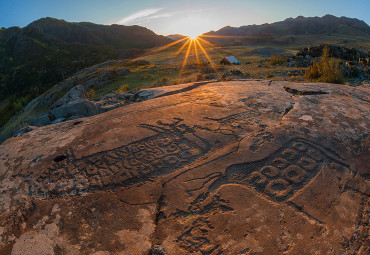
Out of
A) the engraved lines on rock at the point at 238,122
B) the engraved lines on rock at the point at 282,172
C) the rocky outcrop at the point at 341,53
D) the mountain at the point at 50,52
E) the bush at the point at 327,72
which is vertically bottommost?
the engraved lines on rock at the point at 282,172

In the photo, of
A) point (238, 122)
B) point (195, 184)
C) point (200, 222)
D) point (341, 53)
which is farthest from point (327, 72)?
point (341, 53)

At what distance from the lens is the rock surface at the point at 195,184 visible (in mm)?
1435

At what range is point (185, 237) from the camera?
146 centimetres

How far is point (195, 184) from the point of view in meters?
1.86

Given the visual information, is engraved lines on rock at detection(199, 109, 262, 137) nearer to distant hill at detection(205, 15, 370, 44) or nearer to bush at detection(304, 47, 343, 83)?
bush at detection(304, 47, 343, 83)

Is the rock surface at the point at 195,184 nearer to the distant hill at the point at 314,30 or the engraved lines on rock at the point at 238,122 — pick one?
the engraved lines on rock at the point at 238,122

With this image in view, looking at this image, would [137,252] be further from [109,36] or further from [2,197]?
[109,36]

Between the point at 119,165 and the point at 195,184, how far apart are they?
822 mm

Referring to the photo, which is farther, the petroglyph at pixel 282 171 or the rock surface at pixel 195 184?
the petroglyph at pixel 282 171

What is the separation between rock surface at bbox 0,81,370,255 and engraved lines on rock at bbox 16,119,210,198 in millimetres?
11

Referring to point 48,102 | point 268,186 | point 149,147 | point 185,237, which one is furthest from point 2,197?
point 48,102

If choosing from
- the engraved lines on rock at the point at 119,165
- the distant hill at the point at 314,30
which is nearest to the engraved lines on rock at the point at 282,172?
the engraved lines on rock at the point at 119,165

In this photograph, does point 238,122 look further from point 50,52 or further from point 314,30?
point 314,30

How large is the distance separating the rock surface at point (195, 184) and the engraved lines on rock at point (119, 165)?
0.04ft
